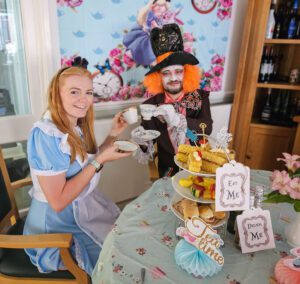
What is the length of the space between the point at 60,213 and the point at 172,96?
37.0 inches

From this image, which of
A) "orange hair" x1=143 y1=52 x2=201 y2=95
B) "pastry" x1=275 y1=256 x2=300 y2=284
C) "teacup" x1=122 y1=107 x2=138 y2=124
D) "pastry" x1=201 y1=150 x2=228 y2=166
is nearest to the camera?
"pastry" x1=275 y1=256 x2=300 y2=284

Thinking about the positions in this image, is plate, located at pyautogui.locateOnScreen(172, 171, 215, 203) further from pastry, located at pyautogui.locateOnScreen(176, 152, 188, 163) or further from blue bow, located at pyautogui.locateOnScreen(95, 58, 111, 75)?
blue bow, located at pyautogui.locateOnScreen(95, 58, 111, 75)

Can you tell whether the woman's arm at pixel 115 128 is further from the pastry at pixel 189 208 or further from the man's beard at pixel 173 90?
the pastry at pixel 189 208

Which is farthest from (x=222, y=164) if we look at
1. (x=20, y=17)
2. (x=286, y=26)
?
(x=286, y=26)

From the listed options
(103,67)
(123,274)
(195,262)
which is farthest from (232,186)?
(103,67)

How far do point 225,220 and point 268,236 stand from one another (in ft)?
0.42

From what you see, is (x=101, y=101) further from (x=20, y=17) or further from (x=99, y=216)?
(x=99, y=216)

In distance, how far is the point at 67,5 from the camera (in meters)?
1.57

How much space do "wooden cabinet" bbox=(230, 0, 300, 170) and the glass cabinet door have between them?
1.55 m

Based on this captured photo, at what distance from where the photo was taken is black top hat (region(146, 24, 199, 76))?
160 centimetres

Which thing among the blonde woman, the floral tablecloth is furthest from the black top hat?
the floral tablecloth

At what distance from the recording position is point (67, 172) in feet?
3.80

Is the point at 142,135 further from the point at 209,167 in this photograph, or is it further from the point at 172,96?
the point at 209,167

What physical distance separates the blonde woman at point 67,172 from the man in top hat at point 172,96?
18.1 inches
